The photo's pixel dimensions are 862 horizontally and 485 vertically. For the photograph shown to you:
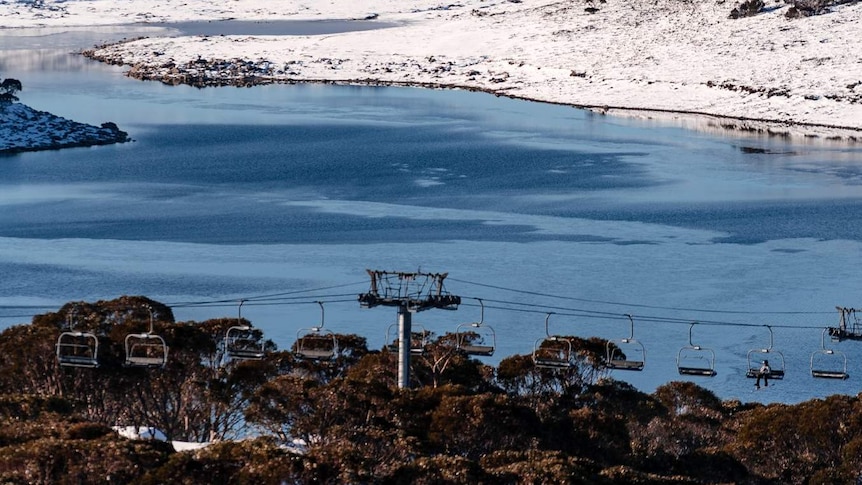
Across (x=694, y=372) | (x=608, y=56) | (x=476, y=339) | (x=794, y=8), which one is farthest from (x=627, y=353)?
(x=794, y=8)

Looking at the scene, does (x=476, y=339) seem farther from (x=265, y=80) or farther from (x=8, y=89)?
(x=265, y=80)

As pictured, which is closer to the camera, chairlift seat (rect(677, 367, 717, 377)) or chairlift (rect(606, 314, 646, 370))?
chairlift seat (rect(677, 367, 717, 377))

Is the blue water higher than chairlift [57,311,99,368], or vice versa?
chairlift [57,311,99,368]

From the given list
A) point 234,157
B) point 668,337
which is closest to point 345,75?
point 234,157

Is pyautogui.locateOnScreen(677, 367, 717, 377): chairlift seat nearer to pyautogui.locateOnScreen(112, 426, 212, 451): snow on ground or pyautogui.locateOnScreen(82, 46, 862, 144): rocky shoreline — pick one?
pyautogui.locateOnScreen(112, 426, 212, 451): snow on ground

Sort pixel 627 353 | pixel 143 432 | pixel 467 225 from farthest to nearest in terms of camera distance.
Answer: pixel 467 225 < pixel 627 353 < pixel 143 432

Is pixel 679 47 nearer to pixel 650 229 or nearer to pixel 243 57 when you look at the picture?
pixel 243 57

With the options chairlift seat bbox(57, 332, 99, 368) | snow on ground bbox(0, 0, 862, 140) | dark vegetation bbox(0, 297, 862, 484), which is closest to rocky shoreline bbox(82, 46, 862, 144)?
snow on ground bbox(0, 0, 862, 140)
